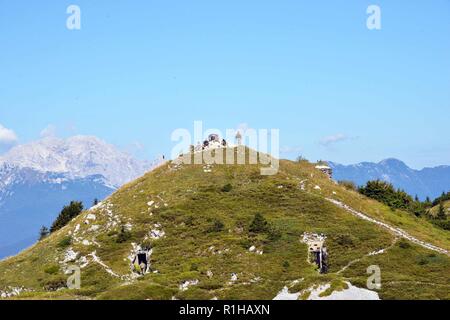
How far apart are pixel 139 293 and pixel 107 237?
1169 inches

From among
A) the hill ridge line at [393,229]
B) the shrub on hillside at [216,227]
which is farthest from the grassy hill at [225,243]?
the hill ridge line at [393,229]

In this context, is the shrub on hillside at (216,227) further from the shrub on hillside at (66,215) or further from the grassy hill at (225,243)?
the shrub on hillside at (66,215)

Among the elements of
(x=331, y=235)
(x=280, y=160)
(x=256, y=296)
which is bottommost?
(x=256, y=296)

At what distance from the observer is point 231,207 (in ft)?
340

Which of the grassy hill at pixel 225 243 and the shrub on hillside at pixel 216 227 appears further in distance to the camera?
→ the shrub on hillside at pixel 216 227

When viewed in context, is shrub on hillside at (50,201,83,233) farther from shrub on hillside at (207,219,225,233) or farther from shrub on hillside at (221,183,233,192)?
shrub on hillside at (207,219,225,233)

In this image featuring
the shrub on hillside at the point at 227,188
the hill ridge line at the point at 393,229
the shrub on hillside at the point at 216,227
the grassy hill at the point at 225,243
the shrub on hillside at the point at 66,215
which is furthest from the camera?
the shrub on hillside at the point at 66,215

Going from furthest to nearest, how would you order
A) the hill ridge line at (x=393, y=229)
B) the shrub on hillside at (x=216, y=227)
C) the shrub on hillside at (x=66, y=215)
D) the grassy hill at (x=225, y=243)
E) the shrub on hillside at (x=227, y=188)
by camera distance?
the shrub on hillside at (x=66, y=215) → the shrub on hillside at (x=227, y=188) → the shrub on hillside at (x=216, y=227) → the hill ridge line at (x=393, y=229) → the grassy hill at (x=225, y=243)

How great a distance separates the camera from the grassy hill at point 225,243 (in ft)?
245

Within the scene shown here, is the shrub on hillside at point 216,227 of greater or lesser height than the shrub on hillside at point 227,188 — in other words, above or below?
below

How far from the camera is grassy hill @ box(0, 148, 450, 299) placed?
245ft
